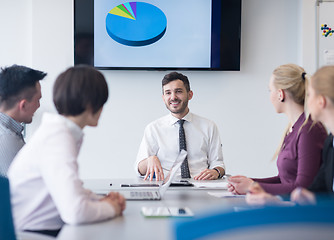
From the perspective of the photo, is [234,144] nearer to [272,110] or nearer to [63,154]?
[272,110]

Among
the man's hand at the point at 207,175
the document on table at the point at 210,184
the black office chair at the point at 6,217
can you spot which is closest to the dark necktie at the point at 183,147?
the man's hand at the point at 207,175

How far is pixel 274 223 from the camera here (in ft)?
2.00

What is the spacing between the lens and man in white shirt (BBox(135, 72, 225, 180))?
3.43 meters

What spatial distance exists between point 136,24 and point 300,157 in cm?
265

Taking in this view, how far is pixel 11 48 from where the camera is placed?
4.49 meters

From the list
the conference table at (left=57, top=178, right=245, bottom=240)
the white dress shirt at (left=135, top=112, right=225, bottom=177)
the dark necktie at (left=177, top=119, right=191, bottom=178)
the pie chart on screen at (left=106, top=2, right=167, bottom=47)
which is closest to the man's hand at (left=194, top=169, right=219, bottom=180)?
the dark necktie at (left=177, top=119, right=191, bottom=178)

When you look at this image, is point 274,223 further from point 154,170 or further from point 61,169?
point 154,170

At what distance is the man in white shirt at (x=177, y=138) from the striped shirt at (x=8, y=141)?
1.13 meters

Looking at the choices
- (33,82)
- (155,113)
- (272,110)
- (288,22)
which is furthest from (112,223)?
(288,22)

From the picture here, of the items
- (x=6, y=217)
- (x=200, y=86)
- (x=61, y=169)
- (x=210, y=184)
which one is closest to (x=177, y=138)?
(x=210, y=184)

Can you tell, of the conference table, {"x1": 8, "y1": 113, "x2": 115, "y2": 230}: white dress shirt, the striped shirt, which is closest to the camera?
the conference table

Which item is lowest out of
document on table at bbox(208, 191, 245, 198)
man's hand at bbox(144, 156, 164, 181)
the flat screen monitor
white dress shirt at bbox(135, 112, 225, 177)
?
document on table at bbox(208, 191, 245, 198)

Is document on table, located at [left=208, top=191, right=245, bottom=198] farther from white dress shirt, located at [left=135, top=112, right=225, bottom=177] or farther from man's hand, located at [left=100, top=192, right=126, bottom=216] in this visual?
white dress shirt, located at [left=135, top=112, right=225, bottom=177]

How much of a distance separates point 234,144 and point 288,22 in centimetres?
143
